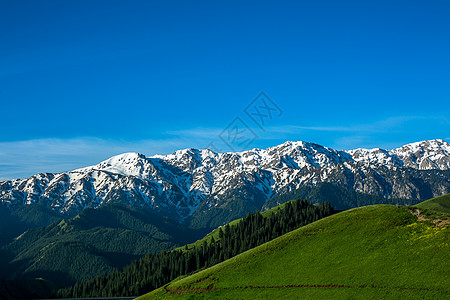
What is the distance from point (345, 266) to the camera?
10469cm

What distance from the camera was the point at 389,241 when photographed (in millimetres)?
112625

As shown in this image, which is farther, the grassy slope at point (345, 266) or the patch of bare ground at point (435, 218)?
the patch of bare ground at point (435, 218)

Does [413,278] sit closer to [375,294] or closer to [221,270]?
[375,294]

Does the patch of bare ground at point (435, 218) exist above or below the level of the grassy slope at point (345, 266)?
above

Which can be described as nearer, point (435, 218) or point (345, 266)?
point (345, 266)

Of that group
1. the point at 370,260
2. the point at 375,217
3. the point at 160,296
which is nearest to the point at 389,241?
the point at 370,260

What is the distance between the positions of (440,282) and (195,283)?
206 ft

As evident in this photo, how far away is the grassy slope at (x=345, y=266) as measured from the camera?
91.5m

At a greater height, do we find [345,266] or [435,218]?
[435,218]

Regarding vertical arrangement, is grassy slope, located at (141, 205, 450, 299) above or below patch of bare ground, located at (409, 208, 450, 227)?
below

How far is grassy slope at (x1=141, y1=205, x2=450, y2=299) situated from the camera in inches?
3602

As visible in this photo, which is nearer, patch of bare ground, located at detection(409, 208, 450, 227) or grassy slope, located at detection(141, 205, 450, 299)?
grassy slope, located at detection(141, 205, 450, 299)

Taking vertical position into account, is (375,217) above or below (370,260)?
above

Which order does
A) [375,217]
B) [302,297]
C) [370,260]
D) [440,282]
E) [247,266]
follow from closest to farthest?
[440,282] < [302,297] < [370,260] < [247,266] < [375,217]
